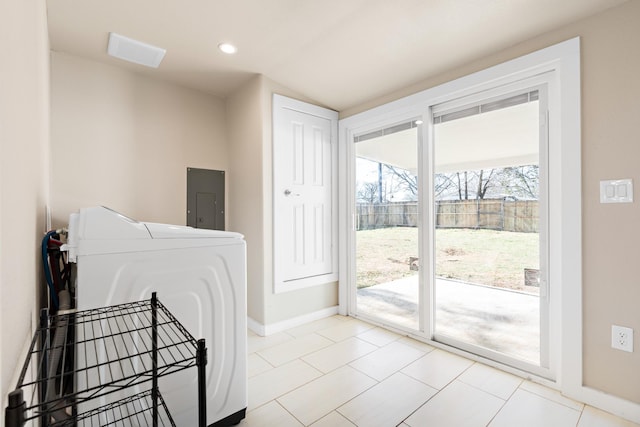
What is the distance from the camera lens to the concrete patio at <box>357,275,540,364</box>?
1.98 metres

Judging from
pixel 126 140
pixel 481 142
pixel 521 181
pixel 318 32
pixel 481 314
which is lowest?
pixel 481 314

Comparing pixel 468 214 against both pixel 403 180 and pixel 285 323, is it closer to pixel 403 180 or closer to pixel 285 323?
pixel 403 180

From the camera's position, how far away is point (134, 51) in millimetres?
2238

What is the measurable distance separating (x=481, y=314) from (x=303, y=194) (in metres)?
1.76

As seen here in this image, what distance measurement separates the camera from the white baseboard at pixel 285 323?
262 cm

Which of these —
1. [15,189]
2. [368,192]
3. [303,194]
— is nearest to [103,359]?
[15,189]

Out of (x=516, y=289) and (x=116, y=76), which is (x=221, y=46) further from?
(x=516, y=289)

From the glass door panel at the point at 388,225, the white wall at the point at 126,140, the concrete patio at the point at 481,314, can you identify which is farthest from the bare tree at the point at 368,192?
the white wall at the point at 126,140

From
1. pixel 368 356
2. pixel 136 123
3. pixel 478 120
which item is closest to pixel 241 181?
pixel 136 123

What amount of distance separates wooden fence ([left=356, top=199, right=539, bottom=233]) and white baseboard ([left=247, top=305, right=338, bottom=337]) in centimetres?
96

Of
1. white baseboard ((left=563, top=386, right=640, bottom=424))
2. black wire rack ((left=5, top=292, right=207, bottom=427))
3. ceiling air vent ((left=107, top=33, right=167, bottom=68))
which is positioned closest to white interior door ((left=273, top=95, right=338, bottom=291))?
ceiling air vent ((left=107, top=33, right=167, bottom=68))

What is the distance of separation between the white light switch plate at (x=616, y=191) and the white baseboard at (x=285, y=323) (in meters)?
2.30

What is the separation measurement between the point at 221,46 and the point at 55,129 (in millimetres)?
1386

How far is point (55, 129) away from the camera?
224cm
